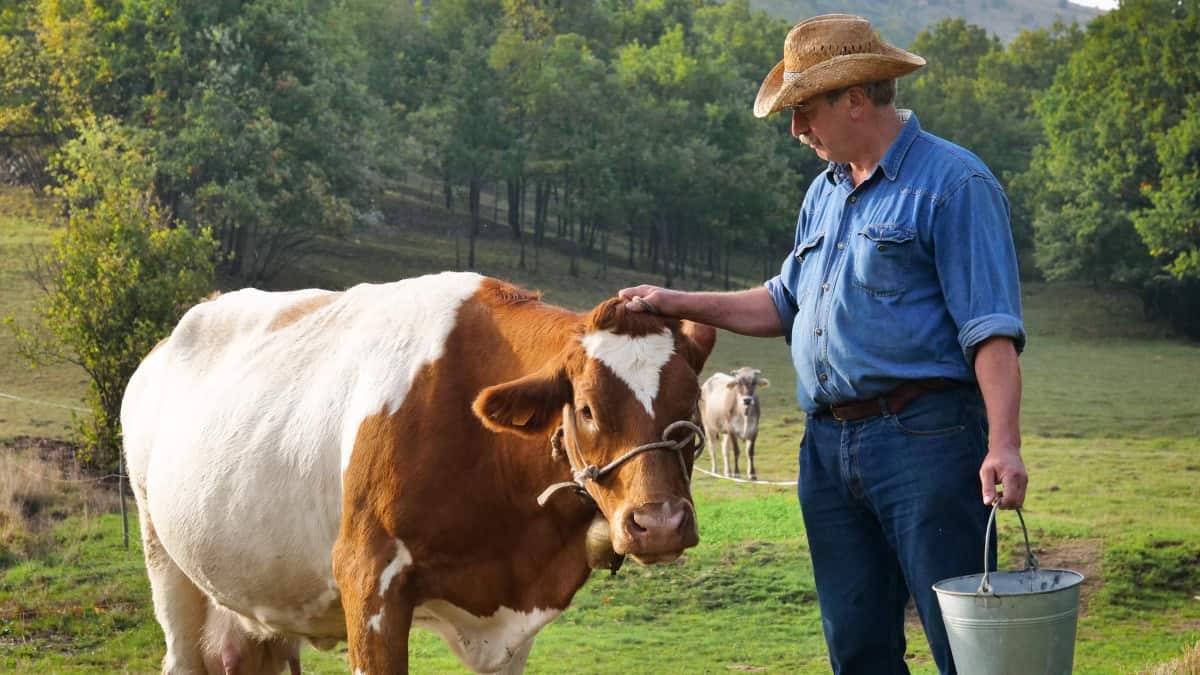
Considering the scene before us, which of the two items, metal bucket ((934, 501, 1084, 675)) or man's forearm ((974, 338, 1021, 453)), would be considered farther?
man's forearm ((974, 338, 1021, 453))

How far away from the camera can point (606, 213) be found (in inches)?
2419

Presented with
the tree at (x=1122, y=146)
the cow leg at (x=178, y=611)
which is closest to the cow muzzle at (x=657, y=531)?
the cow leg at (x=178, y=611)

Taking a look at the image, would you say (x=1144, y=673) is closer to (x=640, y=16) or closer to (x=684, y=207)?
(x=684, y=207)

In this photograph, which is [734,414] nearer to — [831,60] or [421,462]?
[421,462]

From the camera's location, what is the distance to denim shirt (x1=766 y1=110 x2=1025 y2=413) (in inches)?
165

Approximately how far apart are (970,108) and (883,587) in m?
98.2

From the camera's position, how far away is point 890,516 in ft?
14.5

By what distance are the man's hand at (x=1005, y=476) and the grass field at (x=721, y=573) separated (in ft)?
21.9

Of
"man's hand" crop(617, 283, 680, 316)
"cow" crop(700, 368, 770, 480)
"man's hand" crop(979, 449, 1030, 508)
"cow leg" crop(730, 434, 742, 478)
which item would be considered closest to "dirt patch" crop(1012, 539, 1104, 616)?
"cow leg" crop(730, 434, 742, 478)

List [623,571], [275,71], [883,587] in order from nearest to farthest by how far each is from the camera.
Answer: [883,587], [623,571], [275,71]

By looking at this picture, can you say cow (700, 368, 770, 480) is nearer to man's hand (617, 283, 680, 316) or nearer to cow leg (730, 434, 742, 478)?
cow leg (730, 434, 742, 478)

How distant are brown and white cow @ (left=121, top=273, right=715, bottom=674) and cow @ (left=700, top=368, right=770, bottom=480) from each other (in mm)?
16298

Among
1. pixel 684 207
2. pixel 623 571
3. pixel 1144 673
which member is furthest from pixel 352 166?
pixel 1144 673

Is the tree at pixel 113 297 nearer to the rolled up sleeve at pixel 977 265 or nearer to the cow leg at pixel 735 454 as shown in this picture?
the cow leg at pixel 735 454
